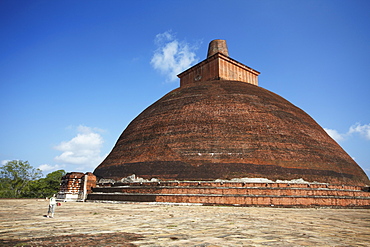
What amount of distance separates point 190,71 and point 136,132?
8.62m

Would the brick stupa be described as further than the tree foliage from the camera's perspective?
No

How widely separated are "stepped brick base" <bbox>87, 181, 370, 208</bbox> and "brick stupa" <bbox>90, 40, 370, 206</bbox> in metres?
0.25

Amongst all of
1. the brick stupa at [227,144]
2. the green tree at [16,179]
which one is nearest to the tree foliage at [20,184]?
the green tree at [16,179]

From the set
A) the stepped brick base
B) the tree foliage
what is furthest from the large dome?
the tree foliage

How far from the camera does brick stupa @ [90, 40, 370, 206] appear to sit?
12.0 meters

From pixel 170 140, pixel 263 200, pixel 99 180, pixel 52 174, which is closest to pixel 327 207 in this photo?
pixel 263 200

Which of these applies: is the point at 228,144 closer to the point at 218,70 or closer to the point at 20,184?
the point at 218,70

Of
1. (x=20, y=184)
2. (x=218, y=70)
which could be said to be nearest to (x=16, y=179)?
(x=20, y=184)

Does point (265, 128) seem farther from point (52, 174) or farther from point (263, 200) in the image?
point (52, 174)

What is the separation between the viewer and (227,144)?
12578 mm

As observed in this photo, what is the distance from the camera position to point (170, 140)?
13523 millimetres

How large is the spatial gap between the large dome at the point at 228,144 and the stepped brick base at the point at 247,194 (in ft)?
1.53

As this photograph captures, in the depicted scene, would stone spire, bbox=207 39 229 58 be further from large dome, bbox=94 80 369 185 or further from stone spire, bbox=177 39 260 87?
large dome, bbox=94 80 369 185

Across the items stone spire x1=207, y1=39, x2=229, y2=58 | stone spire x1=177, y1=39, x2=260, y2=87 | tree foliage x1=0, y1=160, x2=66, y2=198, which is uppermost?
stone spire x1=207, y1=39, x2=229, y2=58
